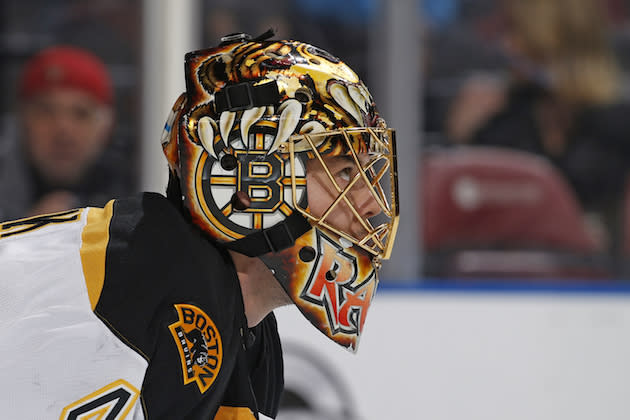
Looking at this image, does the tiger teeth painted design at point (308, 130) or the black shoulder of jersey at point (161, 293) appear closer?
the black shoulder of jersey at point (161, 293)

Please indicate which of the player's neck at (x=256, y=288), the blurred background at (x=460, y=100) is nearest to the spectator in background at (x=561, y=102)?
the blurred background at (x=460, y=100)

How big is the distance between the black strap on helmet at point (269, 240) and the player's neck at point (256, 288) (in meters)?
0.06

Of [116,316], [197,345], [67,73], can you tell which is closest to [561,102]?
[67,73]

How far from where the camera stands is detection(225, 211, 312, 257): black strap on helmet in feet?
5.27

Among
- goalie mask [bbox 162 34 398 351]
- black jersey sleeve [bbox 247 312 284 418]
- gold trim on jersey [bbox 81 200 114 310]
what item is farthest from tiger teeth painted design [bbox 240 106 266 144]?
black jersey sleeve [bbox 247 312 284 418]

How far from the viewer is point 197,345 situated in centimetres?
143

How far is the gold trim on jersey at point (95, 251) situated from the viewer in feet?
4.45

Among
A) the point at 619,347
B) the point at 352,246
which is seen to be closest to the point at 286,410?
the point at 619,347

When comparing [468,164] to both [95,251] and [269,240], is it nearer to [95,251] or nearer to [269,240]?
[269,240]

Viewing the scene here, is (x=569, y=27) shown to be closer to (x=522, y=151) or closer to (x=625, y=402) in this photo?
(x=522, y=151)

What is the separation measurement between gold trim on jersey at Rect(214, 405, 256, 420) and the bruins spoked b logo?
180 millimetres

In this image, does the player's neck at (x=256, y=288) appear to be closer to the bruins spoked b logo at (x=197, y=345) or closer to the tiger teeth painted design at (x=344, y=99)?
the bruins spoked b logo at (x=197, y=345)

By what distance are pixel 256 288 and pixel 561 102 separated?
7.18 feet

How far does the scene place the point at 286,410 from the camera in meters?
2.97
